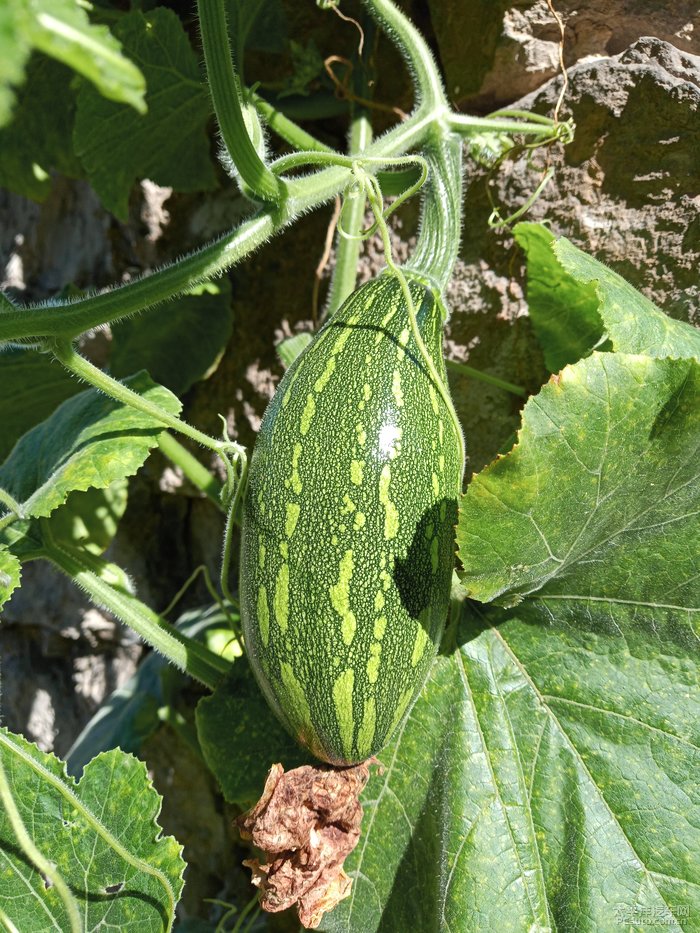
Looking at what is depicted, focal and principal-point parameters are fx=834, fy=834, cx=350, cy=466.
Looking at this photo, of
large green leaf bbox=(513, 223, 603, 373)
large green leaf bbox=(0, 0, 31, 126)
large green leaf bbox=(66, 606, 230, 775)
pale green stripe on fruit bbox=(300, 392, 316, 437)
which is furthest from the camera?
large green leaf bbox=(66, 606, 230, 775)

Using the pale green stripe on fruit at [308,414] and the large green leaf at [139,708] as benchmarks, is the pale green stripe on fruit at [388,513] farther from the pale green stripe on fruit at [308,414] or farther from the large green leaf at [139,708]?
the large green leaf at [139,708]

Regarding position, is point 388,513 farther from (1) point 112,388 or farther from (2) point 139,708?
(2) point 139,708

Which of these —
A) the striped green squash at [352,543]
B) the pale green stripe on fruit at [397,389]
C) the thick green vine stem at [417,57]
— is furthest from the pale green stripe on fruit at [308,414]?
the thick green vine stem at [417,57]

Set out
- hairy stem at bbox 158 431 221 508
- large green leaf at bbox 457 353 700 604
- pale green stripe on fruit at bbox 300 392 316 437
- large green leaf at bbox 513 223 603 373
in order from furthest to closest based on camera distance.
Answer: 1. hairy stem at bbox 158 431 221 508
2. large green leaf at bbox 513 223 603 373
3. pale green stripe on fruit at bbox 300 392 316 437
4. large green leaf at bbox 457 353 700 604

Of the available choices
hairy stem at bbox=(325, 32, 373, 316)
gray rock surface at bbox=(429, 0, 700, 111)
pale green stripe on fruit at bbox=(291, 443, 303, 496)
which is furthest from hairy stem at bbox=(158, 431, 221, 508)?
gray rock surface at bbox=(429, 0, 700, 111)

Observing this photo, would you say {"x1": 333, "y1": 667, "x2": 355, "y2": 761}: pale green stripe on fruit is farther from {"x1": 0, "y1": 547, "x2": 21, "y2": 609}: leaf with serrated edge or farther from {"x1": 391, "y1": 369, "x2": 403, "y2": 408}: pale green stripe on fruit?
{"x1": 0, "y1": 547, "x2": 21, "y2": 609}: leaf with serrated edge

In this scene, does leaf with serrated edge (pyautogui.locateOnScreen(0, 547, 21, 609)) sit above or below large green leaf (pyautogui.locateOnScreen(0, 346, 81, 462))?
below

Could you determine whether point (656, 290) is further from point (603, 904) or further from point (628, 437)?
point (603, 904)
